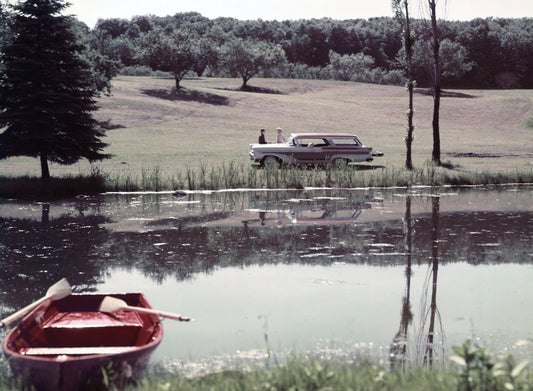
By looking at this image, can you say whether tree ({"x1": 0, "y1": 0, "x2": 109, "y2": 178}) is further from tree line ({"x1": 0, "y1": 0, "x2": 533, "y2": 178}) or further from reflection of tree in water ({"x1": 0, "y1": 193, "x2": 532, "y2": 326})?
reflection of tree in water ({"x1": 0, "y1": 193, "x2": 532, "y2": 326})

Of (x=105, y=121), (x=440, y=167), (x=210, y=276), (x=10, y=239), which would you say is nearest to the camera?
(x=210, y=276)

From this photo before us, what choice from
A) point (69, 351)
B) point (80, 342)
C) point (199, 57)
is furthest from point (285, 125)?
point (69, 351)

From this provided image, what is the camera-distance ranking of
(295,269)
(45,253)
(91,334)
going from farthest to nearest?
(45,253), (295,269), (91,334)

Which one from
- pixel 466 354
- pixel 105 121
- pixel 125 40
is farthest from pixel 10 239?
pixel 125 40

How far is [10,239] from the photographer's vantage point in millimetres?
15914

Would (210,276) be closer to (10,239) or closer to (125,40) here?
(10,239)

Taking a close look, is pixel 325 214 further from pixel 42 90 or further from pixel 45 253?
pixel 42 90

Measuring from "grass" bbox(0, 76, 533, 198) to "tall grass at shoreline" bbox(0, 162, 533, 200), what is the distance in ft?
0.15

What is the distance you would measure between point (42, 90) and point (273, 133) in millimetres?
25339

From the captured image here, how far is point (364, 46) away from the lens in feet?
429

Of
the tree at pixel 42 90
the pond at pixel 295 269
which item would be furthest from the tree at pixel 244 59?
the pond at pixel 295 269

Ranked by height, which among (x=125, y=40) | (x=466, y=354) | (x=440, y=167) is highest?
(x=125, y=40)

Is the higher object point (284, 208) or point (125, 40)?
point (125, 40)

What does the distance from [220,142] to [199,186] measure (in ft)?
59.2
